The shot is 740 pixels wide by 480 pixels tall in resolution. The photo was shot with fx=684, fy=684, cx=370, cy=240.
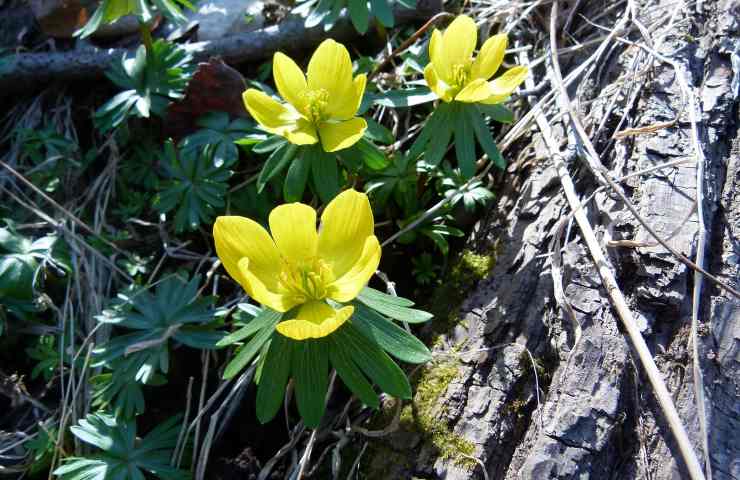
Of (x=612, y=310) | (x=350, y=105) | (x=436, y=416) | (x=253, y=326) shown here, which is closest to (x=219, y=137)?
(x=350, y=105)

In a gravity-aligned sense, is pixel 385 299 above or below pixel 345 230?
below

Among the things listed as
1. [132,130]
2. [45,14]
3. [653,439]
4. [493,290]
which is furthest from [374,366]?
[45,14]

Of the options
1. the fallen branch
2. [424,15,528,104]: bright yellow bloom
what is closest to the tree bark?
[424,15,528,104]: bright yellow bloom

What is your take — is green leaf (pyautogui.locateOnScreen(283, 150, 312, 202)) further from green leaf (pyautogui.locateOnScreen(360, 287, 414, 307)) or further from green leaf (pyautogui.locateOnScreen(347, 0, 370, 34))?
green leaf (pyautogui.locateOnScreen(347, 0, 370, 34))

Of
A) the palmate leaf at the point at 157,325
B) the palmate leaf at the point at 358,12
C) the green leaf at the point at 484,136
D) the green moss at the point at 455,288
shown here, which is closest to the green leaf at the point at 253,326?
the palmate leaf at the point at 157,325

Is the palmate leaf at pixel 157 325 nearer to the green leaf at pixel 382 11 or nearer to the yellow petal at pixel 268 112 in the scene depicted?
the yellow petal at pixel 268 112

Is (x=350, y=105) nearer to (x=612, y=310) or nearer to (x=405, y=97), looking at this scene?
(x=405, y=97)
